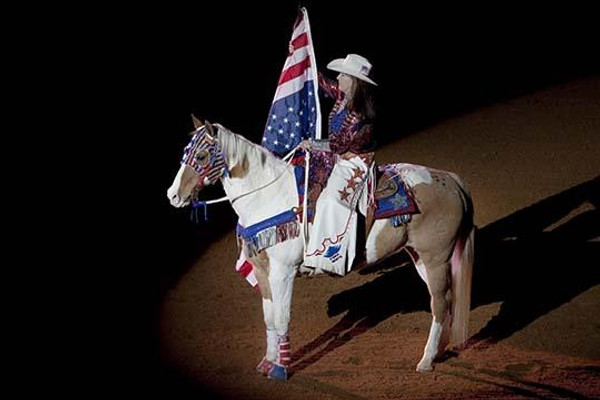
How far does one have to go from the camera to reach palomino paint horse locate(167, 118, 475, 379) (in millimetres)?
7574

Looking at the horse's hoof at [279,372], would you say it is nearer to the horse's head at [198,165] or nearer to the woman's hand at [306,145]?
the horse's head at [198,165]

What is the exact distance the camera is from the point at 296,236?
773cm

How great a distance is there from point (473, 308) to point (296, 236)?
2.65 m

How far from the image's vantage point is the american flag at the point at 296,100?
7.99m

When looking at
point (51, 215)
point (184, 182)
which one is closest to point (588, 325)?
point (184, 182)

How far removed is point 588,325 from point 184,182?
4186mm

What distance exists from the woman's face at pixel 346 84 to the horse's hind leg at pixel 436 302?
1641 millimetres

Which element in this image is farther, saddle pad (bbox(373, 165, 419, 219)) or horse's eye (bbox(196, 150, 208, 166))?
saddle pad (bbox(373, 165, 419, 219))

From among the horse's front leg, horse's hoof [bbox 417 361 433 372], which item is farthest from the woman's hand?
horse's hoof [bbox 417 361 433 372]

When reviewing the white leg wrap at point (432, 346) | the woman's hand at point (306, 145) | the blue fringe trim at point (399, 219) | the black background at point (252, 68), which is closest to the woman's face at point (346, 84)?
the woman's hand at point (306, 145)

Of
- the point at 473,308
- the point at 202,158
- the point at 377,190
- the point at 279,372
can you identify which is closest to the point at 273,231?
the point at 202,158

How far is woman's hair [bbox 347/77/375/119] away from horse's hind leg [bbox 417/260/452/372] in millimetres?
1436

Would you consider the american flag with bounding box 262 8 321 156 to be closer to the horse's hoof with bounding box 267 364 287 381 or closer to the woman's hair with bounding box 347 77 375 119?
the woman's hair with bounding box 347 77 375 119

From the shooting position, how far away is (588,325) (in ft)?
29.1
